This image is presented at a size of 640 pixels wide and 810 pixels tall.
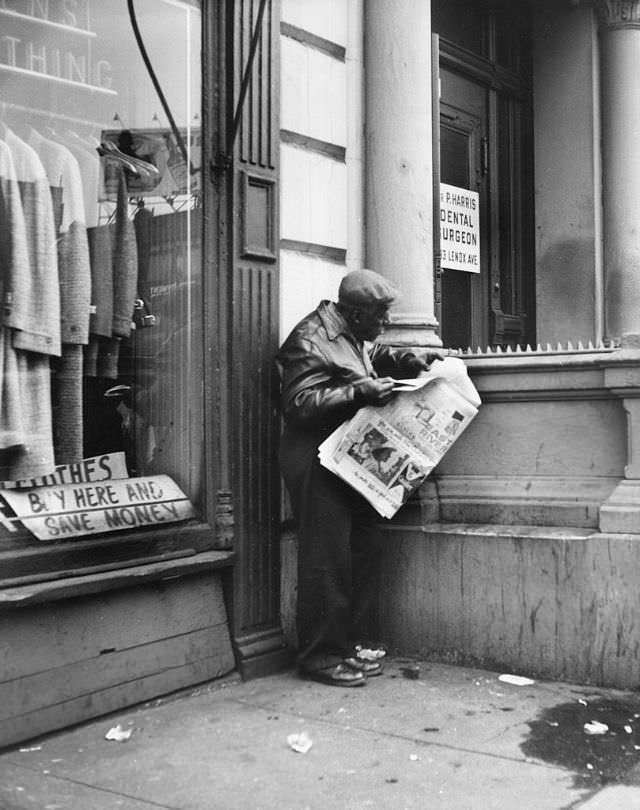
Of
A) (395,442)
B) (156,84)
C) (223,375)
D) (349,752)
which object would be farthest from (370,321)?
(349,752)

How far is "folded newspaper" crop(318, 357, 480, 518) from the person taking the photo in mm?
5207

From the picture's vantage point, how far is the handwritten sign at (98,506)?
460 cm

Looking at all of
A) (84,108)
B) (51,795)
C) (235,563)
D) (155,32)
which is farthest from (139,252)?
(51,795)

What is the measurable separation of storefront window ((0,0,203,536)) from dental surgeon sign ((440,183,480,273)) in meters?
2.82

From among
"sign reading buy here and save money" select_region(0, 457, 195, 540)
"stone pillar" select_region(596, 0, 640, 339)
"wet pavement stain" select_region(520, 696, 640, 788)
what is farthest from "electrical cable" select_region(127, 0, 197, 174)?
"stone pillar" select_region(596, 0, 640, 339)

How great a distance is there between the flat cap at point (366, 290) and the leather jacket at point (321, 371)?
127mm

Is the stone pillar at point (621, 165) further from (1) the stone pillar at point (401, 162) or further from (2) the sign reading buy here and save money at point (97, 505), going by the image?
(2) the sign reading buy here and save money at point (97, 505)

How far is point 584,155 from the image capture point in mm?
8492

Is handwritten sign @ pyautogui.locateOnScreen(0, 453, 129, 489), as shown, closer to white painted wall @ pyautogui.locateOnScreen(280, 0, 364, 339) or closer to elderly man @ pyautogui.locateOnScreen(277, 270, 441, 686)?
elderly man @ pyautogui.locateOnScreen(277, 270, 441, 686)

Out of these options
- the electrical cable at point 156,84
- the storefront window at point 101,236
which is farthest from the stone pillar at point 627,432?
the electrical cable at point 156,84

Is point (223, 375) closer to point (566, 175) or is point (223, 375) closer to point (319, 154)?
point (319, 154)

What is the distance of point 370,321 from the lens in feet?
17.7

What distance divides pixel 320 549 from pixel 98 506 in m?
1.10

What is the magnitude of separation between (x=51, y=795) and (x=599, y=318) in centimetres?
597
